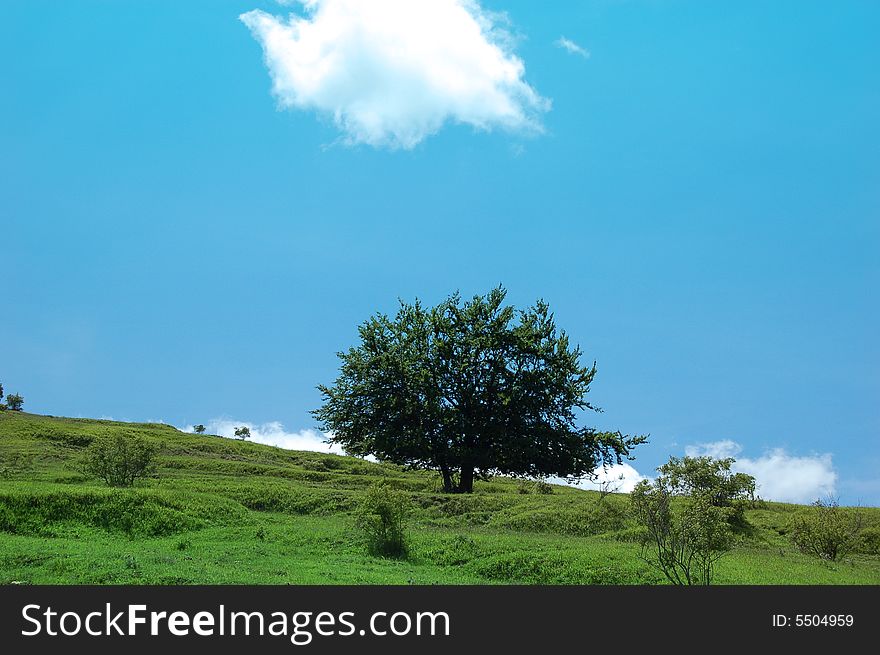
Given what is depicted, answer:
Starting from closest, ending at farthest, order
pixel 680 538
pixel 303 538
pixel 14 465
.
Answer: pixel 680 538, pixel 303 538, pixel 14 465

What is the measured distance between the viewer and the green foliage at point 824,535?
26672 millimetres

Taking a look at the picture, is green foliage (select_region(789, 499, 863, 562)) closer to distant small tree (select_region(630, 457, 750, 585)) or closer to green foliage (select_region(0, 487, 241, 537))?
distant small tree (select_region(630, 457, 750, 585))

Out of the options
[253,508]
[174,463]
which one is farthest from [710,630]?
[174,463]

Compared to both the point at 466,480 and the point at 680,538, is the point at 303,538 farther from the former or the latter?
the point at 466,480

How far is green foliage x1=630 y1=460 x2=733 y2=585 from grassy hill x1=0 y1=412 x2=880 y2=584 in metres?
0.67

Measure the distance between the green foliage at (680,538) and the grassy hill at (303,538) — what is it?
2.21 feet

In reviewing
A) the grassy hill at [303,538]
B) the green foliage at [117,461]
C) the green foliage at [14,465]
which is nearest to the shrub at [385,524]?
the grassy hill at [303,538]

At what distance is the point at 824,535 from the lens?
87.7 ft

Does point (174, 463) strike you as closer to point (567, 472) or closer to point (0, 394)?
point (567, 472)

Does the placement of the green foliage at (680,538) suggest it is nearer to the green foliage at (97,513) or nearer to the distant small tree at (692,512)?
the distant small tree at (692,512)

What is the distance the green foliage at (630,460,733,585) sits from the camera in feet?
55.0

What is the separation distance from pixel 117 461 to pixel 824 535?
31238 millimetres

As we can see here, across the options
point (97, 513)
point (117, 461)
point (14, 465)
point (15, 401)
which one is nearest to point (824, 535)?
point (97, 513)

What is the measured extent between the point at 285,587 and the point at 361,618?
2.98 m
